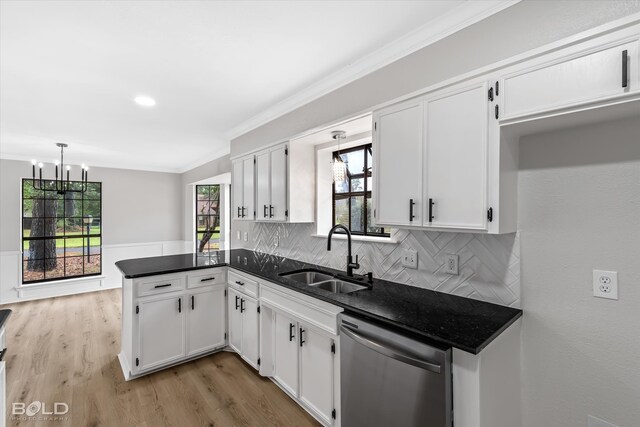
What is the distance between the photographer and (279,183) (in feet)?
9.89

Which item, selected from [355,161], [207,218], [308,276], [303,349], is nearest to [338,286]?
[308,276]

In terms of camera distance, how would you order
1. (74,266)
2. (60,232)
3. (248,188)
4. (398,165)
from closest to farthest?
1. (398,165)
2. (248,188)
3. (60,232)
4. (74,266)

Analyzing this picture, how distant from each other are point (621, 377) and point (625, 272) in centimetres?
48

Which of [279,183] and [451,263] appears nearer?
[451,263]

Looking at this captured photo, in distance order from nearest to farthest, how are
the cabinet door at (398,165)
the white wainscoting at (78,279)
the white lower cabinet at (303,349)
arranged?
the cabinet door at (398,165)
the white lower cabinet at (303,349)
the white wainscoting at (78,279)

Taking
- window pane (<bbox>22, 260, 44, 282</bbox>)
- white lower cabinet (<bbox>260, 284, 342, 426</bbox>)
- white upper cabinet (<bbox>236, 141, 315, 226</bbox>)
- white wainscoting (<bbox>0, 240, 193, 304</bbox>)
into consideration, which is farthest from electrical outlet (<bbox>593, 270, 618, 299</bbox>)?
window pane (<bbox>22, 260, 44, 282</bbox>)

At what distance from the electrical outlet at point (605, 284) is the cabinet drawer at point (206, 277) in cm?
292

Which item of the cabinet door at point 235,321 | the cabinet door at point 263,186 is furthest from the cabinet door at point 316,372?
the cabinet door at point 263,186

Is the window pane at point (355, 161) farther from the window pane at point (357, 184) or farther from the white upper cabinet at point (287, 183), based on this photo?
the white upper cabinet at point (287, 183)

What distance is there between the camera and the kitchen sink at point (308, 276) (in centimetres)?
264

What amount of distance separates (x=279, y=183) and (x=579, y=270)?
2.39m

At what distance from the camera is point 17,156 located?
5164 mm

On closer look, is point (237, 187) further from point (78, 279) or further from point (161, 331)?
point (78, 279)

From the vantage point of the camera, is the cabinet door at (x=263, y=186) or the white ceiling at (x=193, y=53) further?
the cabinet door at (x=263, y=186)
